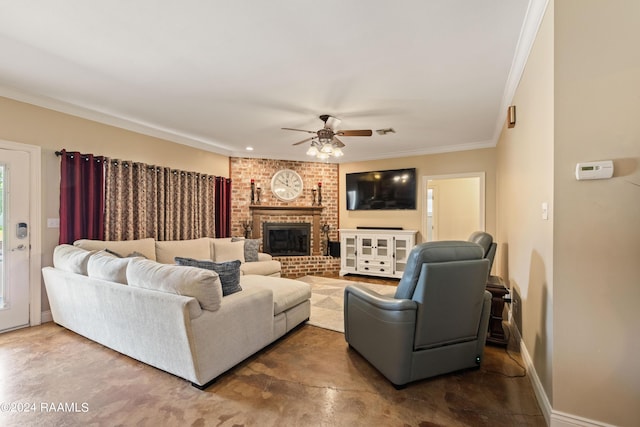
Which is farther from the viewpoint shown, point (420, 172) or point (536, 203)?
point (420, 172)

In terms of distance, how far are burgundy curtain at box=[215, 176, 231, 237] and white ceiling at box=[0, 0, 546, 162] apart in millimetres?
1638

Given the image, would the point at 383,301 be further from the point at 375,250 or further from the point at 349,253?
the point at 349,253

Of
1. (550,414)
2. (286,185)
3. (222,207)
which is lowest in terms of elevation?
(550,414)

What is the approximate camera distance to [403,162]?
573 centimetres

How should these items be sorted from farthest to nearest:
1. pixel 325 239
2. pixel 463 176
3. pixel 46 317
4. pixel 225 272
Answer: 1. pixel 325 239
2. pixel 463 176
3. pixel 46 317
4. pixel 225 272

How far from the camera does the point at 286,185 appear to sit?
6012mm

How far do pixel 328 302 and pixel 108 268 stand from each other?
2625 mm

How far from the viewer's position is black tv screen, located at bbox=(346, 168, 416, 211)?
560 centimetres

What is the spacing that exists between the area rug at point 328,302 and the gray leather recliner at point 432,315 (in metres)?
0.52

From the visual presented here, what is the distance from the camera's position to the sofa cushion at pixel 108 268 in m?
2.35

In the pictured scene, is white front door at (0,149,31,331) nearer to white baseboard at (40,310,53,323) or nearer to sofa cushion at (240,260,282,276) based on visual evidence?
white baseboard at (40,310,53,323)

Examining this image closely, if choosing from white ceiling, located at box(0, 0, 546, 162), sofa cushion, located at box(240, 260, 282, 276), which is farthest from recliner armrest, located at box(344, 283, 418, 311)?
sofa cushion, located at box(240, 260, 282, 276)

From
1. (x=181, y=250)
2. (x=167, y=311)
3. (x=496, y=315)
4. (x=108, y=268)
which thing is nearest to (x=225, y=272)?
(x=167, y=311)

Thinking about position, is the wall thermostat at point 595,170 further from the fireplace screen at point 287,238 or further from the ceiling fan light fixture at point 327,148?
the fireplace screen at point 287,238
